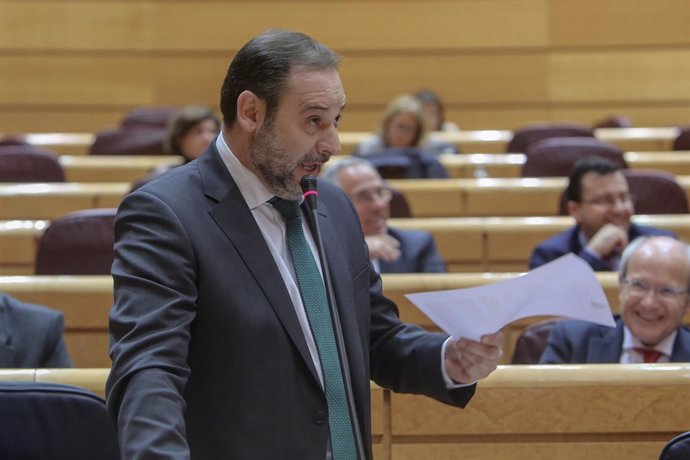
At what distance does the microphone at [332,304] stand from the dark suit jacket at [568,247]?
2.27 meters

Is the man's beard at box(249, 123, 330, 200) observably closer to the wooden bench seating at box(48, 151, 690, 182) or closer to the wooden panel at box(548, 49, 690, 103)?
the wooden bench seating at box(48, 151, 690, 182)

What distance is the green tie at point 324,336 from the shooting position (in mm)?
1460

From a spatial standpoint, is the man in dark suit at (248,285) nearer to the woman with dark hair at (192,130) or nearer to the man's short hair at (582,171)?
the man's short hair at (582,171)

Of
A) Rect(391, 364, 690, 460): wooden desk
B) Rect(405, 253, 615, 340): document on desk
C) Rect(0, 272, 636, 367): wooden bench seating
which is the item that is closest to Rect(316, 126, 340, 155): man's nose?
Rect(405, 253, 615, 340): document on desk

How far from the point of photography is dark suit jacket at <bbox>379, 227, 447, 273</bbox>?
3.75m

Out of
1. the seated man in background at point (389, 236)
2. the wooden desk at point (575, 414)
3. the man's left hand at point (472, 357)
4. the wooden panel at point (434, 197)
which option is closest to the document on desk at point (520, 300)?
the man's left hand at point (472, 357)

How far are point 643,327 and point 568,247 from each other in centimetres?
112

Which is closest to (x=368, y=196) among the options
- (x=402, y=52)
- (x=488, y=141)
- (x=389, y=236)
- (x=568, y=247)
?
(x=389, y=236)

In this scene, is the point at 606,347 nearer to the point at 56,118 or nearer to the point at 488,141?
the point at 488,141

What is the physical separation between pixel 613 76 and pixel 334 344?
6.85m

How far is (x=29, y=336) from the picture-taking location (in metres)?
2.60

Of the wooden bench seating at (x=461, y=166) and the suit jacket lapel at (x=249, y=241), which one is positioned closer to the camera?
the suit jacket lapel at (x=249, y=241)

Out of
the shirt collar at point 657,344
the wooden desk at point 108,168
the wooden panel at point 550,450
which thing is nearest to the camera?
the wooden panel at point 550,450

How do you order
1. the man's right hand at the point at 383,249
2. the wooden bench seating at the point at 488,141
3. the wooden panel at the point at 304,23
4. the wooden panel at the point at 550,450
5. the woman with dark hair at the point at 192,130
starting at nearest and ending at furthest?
the wooden panel at the point at 550,450 < the man's right hand at the point at 383,249 < the woman with dark hair at the point at 192,130 < the wooden bench seating at the point at 488,141 < the wooden panel at the point at 304,23
